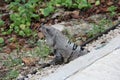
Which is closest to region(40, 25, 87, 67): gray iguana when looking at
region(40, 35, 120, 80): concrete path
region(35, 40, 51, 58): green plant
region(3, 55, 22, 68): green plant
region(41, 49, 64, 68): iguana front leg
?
region(41, 49, 64, 68): iguana front leg

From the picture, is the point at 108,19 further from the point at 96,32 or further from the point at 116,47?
the point at 116,47

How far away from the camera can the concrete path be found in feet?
9.74

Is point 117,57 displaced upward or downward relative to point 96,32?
upward

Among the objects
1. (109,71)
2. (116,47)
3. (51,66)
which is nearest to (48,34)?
(51,66)

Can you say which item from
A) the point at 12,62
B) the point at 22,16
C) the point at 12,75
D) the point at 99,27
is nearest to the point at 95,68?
the point at 12,75

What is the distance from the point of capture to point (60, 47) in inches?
182

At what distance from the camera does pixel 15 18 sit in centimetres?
608

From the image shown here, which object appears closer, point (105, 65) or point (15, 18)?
point (105, 65)

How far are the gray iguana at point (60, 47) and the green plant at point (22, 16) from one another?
3.92 ft

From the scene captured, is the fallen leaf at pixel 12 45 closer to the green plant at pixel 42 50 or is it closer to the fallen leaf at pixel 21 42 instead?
the fallen leaf at pixel 21 42

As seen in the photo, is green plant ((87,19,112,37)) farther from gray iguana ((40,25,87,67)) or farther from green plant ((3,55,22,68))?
green plant ((3,55,22,68))

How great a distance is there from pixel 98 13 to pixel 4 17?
148 cm

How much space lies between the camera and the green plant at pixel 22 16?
5863mm

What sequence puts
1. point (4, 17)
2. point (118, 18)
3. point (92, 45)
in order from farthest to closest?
point (4, 17) < point (118, 18) < point (92, 45)
